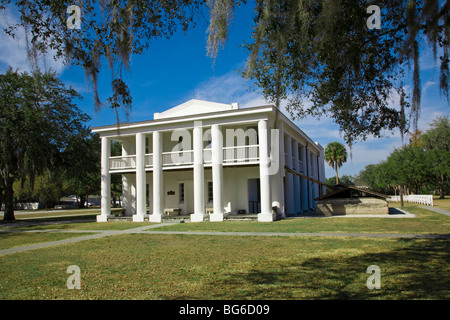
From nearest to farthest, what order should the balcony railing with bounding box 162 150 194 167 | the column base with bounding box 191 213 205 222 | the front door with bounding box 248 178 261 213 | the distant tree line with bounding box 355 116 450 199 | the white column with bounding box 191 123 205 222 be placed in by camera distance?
1. the column base with bounding box 191 213 205 222
2. the white column with bounding box 191 123 205 222
3. the balcony railing with bounding box 162 150 194 167
4. the front door with bounding box 248 178 261 213
5. the distant tree line with bounding box 355 116 450 199

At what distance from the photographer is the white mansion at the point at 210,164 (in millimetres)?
19234

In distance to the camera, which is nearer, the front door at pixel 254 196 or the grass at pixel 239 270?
the grass at pixel 239 270

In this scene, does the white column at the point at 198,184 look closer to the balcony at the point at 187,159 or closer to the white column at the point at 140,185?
the balcony at the point at 187,159

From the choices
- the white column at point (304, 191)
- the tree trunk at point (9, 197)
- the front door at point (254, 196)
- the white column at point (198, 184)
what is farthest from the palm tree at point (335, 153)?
the tree trunk at point (9, 197)

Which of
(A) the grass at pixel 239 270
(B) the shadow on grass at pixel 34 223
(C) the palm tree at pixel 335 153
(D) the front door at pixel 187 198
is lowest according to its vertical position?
(B) the shadow on grass at pixel 34 223

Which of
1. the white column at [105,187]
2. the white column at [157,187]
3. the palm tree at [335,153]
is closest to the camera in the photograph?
the white column at [157,187]

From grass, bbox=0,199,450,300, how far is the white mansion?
8.60 m

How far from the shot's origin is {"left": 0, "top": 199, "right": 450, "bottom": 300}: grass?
528 centimetres

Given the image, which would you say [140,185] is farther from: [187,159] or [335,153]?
[335,153]

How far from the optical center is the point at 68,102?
961 inches

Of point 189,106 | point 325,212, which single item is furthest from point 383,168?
point 189,106

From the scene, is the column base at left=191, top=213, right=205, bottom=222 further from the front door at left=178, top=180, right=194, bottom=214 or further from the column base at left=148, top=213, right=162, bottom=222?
the front door at left=178, top=180, right=194, bottom=214

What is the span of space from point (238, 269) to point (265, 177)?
1169cm

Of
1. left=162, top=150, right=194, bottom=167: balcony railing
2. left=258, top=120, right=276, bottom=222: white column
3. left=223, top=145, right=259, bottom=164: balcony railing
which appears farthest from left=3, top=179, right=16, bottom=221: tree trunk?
left=258, top=120, right=276, bottom=222: white column
